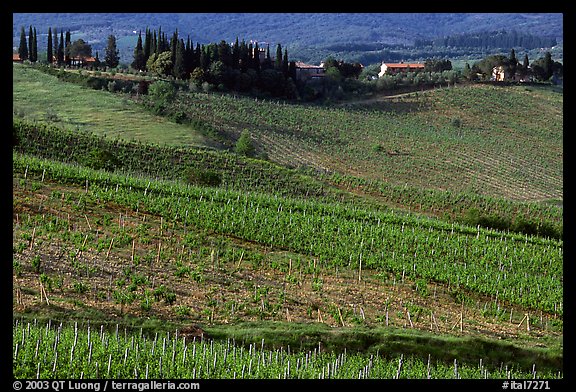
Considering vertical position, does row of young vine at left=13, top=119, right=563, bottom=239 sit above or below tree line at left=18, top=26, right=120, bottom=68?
below

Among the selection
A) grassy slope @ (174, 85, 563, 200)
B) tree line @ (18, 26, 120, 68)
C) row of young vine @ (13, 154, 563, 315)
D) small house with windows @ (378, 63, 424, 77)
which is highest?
tree line @ (18, 26, 120, 68)

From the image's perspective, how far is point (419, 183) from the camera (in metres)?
51.1

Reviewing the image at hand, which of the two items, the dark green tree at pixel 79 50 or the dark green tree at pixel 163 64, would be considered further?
the dark green tree at pixel 79 50

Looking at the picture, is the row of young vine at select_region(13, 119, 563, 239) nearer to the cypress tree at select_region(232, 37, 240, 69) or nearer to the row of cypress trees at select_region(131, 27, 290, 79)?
the row of cypress trees at select_region(131, 27, 290, 79)

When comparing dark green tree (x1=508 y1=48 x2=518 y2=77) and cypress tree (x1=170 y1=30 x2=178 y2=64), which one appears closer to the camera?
cypress tree (x1=170 y1=30 x2=178 y2=64)

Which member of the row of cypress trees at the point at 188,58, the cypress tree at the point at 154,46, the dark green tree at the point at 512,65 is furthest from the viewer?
the dark green tree at the point at 512,65

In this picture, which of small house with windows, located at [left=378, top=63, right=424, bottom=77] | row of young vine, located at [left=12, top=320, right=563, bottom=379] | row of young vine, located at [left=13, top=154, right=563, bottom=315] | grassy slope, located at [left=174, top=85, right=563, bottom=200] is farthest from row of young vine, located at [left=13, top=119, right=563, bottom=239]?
small house with windows, located at [left=378, top=63, right=424, bottom=77]

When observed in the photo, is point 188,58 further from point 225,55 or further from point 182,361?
point 182,361

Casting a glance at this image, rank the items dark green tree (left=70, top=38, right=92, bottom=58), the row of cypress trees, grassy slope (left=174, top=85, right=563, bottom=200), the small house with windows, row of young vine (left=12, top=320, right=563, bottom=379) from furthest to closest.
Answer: the small house with windows
dark green tree (left=70, top=38, right=92, bottom=58)
the row of cypress trees
grassy slope (left=174, top=85, right=563, bottom=200)
row of young vine (left=12, top=320, right=563, bottom=379)

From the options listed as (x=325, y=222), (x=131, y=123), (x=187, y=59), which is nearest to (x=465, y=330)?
(x=325, y=222)

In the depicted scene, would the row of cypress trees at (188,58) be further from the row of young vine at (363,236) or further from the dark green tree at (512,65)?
the row of young vine at (363,236)

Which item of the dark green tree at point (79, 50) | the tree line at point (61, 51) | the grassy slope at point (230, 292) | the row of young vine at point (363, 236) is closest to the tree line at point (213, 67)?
the tree line at point (61, 51)

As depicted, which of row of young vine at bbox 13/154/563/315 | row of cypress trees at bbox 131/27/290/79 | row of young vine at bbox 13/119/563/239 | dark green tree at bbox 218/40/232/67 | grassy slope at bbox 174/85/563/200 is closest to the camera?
row of young vine at bbox 13/154/563/315

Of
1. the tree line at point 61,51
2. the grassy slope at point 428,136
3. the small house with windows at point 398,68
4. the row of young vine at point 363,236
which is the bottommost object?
the grassy slope at point 428,136
